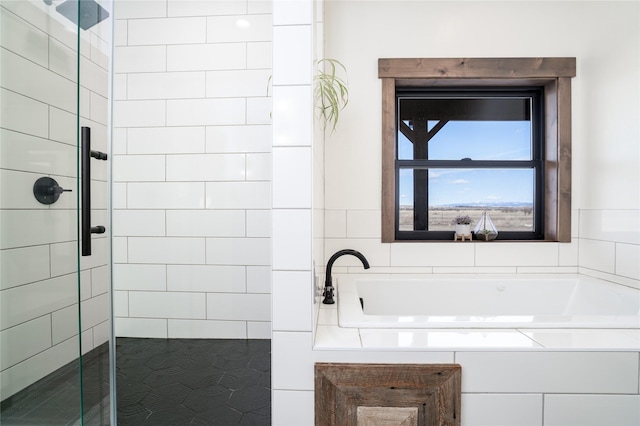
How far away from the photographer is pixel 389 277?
7.08 ft

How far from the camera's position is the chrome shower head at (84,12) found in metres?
1.03

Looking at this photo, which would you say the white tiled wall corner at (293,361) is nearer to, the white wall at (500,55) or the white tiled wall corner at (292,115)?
the white tiled wall corner at (292,115)

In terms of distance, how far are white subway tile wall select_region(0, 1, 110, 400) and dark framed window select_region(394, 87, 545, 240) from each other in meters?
1.87

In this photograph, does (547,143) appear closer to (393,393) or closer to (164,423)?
(393,393)

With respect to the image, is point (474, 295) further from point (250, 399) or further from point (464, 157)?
point (250, 399)

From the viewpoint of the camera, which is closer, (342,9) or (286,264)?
(286,264)

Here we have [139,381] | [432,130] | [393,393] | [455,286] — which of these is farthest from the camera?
[432,130]

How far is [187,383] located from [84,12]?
1.52m

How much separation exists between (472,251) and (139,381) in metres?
2.01

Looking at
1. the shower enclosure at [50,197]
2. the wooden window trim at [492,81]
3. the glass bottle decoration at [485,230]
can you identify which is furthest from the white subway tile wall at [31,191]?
the glass bottle decoration at [485,230]

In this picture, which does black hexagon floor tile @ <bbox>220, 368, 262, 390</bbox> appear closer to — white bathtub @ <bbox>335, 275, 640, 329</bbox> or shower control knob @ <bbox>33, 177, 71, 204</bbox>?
white bathtub @ <bbox>335, 275, 640, 329</bbox>

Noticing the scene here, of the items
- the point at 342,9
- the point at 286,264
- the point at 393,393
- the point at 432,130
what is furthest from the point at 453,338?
the point at 342,9

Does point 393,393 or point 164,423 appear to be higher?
point 393,393

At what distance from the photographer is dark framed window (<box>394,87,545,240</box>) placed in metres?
2.43
